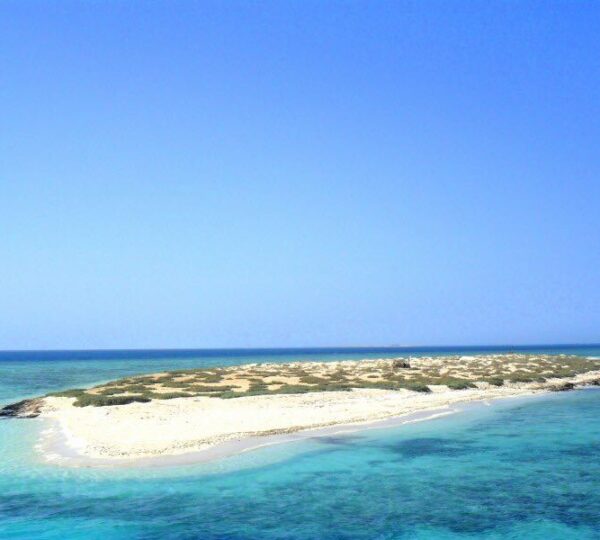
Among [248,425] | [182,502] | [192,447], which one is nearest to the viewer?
[182,502]

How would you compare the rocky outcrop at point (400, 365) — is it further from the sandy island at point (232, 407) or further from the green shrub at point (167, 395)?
the green shrub at point (167, 395)

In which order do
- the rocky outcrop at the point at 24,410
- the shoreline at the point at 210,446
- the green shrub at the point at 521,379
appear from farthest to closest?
the green shrub at the point at 521,379 → the rocky outcrop at the point at 24,410 → the shoreline at the point at 210,446

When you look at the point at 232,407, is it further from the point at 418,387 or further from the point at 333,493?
the point at 333,493

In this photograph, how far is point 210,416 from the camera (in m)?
34.9

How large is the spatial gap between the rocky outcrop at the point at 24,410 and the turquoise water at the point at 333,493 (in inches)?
369

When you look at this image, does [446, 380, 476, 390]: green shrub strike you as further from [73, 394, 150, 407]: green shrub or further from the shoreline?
[73, 394, 150, 407]: green shrub

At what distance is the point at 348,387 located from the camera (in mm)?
49906

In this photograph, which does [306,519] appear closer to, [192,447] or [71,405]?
[192,447]

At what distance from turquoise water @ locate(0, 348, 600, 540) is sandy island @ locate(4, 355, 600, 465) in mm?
2699

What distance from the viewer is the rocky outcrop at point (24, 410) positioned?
125 ft

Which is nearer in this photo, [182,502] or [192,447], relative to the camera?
[182,502]

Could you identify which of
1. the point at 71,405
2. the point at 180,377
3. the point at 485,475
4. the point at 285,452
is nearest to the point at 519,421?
the point at 485,475

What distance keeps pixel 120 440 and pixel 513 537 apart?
18.3 metres

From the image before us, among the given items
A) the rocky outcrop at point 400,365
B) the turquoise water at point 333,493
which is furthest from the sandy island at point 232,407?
the rocky outcrop at point 400,365
